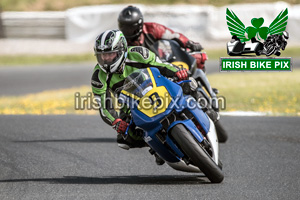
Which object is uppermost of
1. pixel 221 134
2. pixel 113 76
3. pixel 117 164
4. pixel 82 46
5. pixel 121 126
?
pixel 113 76

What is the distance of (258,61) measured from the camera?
15602mm

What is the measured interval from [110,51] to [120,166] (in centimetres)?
153

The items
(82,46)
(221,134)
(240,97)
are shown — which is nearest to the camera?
(221,134)

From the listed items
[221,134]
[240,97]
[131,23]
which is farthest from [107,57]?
[240,97]

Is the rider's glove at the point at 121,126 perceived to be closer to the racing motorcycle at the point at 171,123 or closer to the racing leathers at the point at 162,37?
the racing motorcycle at the point at 171,123

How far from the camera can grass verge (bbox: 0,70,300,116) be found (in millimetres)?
13461

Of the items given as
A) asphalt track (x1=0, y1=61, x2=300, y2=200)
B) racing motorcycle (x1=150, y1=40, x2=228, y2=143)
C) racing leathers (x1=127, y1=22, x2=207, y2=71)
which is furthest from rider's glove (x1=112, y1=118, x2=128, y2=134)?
racing leathers (x1=127, y1=22, x2=207, y2=71)

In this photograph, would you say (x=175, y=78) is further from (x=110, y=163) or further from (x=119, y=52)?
(x=110, y=163)

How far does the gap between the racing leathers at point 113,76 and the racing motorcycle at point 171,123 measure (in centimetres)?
74

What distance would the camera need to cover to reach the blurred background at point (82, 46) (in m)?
17.0

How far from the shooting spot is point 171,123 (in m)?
5.94

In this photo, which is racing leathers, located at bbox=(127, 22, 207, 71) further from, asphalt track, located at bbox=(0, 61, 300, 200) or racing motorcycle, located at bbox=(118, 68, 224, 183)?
racing motorcycle, located at bbox=(118, 68, 224, 183)

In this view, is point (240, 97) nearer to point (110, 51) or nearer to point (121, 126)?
point (110, 51)

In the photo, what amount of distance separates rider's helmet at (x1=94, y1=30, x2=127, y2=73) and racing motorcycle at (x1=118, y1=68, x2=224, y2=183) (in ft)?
2.03
